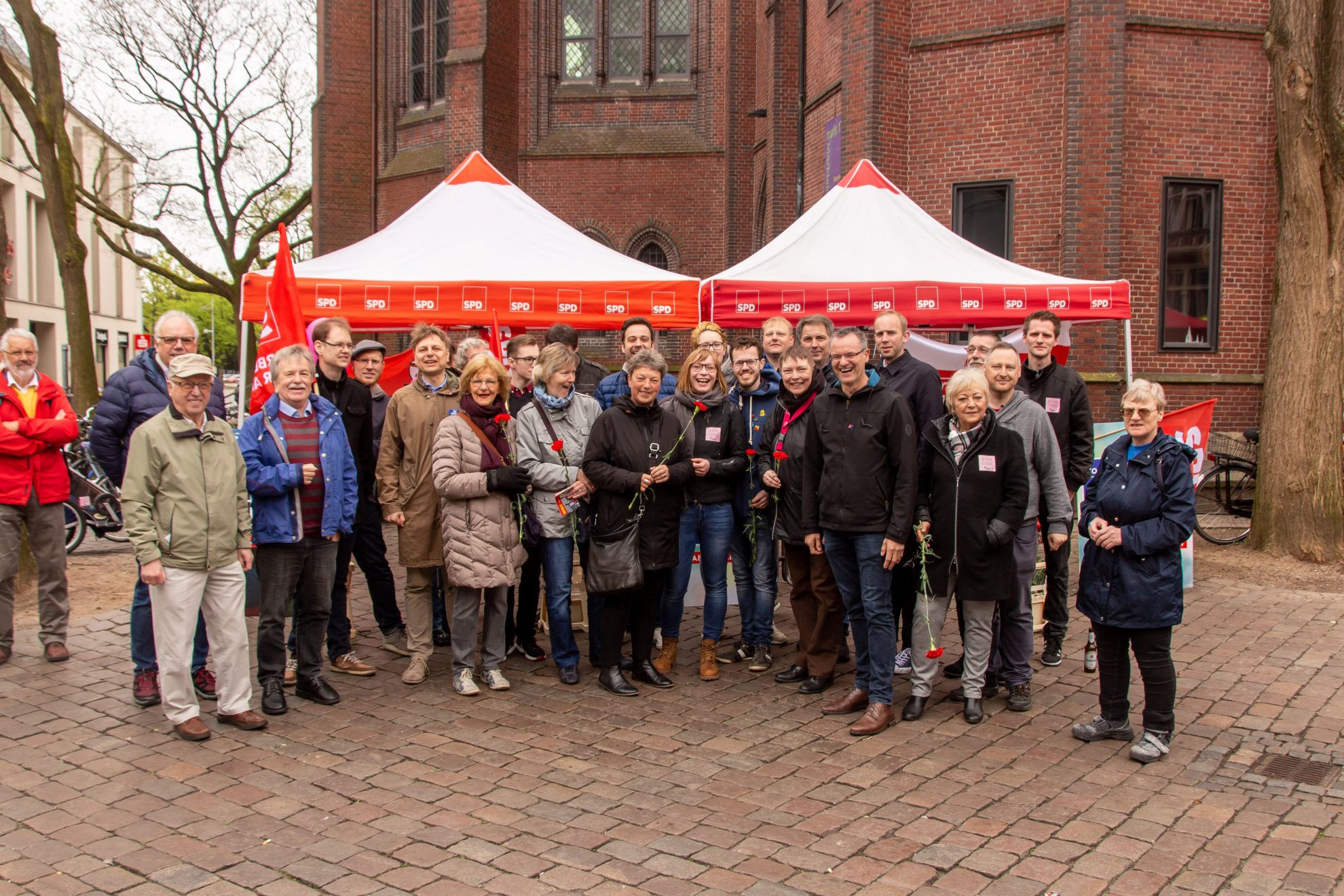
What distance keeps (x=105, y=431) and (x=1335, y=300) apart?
31.9 feet

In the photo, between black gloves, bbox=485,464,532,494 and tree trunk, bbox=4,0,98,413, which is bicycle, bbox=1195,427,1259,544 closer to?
black gloves, bbox=485,464,532,494

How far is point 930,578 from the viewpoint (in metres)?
5.46

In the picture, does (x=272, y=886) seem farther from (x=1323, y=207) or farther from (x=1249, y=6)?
(x=1249, y=6)

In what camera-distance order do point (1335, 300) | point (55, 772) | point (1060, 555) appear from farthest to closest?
point (1335, 300), point (1060, 555), point (55, 772)

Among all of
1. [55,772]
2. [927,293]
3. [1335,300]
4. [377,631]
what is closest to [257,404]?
[377,631]

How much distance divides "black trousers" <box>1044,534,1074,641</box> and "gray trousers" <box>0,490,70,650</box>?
5760 millimetres

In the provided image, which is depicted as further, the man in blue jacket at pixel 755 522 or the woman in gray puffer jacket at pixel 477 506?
the man in blue jacket at pixel 755 522

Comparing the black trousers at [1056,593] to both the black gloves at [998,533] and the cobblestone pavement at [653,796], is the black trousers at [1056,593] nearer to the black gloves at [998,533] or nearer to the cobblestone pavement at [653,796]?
the cobblestone pavement at [653,796]

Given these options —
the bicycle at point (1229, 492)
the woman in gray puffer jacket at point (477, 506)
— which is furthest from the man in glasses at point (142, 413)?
the bicycle at point (1229, 492)

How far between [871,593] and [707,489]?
119 cm

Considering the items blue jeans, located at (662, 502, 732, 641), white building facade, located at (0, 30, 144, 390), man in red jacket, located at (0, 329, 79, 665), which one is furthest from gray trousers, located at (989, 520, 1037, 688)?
white building facade, located at (0, 30, 144, 390)

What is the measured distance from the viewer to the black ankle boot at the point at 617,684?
5.94 metres

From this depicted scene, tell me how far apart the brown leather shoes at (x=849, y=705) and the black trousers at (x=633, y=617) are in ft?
3.53

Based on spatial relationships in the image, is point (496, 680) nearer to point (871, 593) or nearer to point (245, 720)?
point (245, 720)
